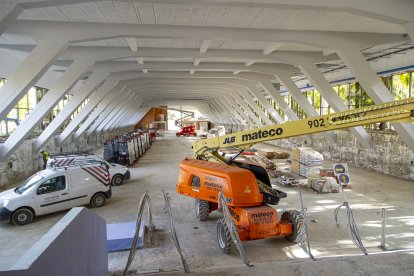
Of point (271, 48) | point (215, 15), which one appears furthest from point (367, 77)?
point (215, 15)

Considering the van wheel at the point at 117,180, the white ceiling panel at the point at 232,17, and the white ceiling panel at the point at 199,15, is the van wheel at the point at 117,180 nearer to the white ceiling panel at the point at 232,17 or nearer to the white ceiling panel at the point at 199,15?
the white ceiling panel at the point at 199,15

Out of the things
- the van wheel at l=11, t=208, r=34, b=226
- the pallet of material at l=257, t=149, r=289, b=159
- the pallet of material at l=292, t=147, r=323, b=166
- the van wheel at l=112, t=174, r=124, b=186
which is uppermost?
the pallet of material at l=292, t=147, r=323, b=166

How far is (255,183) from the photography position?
7691 millimetres

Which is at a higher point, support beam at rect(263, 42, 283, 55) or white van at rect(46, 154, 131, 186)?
support beam at rect(263, 42, 283, 55)

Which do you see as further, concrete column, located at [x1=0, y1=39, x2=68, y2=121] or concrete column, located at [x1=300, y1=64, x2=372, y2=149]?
concrete column, located at [x1=300, y1=64, x2=372, y2=149]

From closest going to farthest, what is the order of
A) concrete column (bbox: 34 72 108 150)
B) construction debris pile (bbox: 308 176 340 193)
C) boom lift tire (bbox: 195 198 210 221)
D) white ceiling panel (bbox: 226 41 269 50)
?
boom lift tire (bbox: 195 198 210 221), white ceiling panel (bbox: 226 41 269 50), construction debris pile (bbox: 308 176 340 193), concrete column (bbox: 34 72 108 150)

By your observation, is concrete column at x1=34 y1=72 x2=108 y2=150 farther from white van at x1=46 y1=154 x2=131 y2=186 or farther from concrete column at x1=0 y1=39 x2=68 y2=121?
concrete column at x1=0 y1=39 x2=68 y2=121

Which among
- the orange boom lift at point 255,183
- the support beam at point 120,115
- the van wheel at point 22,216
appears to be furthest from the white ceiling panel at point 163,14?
the support beam at point 120,115

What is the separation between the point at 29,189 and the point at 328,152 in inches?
686

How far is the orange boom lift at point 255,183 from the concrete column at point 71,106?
7617 millimetres

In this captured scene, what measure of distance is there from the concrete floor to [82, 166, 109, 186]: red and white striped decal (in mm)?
923

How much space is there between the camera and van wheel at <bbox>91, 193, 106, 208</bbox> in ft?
36.3

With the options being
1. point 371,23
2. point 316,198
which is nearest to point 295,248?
point 316,198

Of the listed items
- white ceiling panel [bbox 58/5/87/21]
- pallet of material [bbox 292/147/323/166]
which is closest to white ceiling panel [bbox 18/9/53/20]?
white ceiling panel [bbox 58/5/87/21]
